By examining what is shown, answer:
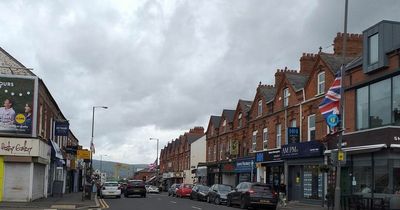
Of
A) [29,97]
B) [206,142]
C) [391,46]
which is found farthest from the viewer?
[206,142]

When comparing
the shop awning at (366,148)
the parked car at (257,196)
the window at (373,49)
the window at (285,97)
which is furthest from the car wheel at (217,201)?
the window at (373,49)

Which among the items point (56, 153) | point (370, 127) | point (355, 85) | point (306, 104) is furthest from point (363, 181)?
point (56, 153)

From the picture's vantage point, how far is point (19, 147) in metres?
30.6

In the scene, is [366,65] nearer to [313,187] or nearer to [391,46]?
[391,46]

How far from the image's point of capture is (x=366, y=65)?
92.6 ft

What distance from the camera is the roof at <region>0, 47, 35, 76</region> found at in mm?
34938

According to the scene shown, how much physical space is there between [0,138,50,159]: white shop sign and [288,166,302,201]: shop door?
17.1 metres

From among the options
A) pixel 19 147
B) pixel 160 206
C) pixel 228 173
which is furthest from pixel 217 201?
pixel 228 173

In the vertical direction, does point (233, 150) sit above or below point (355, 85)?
below

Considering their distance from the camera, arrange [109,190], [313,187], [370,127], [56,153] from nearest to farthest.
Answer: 1. [370,127]
2. [313,187]
3. [56,153]
4. [109,190]

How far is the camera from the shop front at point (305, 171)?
110 ft

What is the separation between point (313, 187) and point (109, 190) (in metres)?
18.9

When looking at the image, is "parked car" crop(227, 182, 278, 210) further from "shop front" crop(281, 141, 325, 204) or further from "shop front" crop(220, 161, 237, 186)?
"shop front" crop(220, 161, 237, 186)

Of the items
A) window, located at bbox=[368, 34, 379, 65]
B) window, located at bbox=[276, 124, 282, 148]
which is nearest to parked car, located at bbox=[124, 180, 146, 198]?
window, located at bbox=[276, 124, 282, 148]
